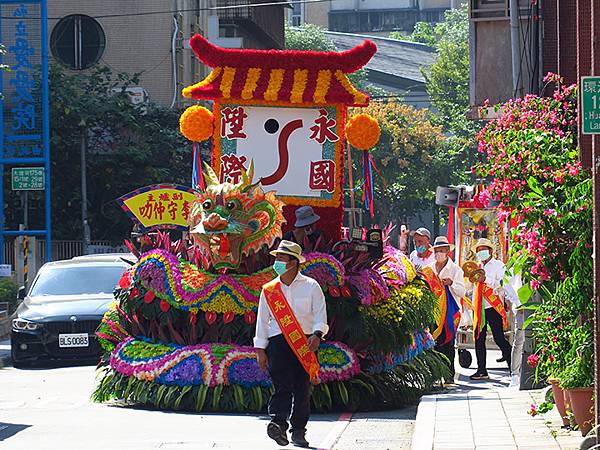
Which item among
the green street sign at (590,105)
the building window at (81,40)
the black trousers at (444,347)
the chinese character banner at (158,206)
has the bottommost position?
the black trousers at (444,347)

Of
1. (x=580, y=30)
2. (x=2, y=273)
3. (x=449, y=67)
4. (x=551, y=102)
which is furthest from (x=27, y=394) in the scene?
(x=449, y=67)

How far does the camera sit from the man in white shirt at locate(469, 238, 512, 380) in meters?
Answer: 18.5

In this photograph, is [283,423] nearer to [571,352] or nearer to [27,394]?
[571,352]

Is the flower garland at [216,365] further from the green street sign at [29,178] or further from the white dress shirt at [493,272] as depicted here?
the green street sign at [29,178]

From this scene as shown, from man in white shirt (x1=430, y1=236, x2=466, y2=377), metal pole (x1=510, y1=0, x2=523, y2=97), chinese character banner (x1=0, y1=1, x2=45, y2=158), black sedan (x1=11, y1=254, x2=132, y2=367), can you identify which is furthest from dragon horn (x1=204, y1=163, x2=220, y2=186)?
chinese character banner (x1=0, y1=1, x2=45, y2=158)

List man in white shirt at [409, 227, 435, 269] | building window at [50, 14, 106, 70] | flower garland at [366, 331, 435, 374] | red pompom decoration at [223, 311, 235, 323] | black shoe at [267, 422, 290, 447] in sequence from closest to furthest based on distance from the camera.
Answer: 1. black shoe at [267, 422, 290, 447]
2. red pompom decoration at [223, 311, 235, 323]
3. flower garland at [366, 331, 435, 374]
4. man in white shirt at [409, 227, 435, 269]
5. building window at [50, 14, 106, 70]

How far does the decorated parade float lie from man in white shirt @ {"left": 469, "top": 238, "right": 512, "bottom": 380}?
5.82ft

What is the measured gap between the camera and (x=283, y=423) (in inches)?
460

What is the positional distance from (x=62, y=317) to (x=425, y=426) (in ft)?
31.6

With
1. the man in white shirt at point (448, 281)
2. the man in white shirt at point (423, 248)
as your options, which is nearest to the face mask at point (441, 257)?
the man in white shirt at point (448, 281)

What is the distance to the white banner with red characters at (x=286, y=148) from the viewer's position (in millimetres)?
17109

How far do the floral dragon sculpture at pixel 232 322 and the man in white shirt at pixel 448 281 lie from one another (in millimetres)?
2323

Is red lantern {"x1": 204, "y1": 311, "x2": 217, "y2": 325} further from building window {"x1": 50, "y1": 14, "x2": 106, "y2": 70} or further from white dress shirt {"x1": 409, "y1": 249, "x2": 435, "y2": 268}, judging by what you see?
building window {"x1": 50, "y1": 14, "x2": 106, "y2": 70}

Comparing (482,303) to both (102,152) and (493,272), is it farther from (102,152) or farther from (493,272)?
(102,152)
